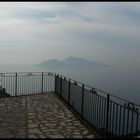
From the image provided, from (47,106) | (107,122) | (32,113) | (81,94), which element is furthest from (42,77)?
(107,122)

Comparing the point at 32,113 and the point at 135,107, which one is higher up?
the point at 135,107

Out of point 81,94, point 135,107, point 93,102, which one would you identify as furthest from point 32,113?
point 135,107

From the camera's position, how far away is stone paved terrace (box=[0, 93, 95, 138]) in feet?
A: 33.2

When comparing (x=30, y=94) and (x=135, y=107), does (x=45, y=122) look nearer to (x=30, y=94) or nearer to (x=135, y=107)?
(x=135, y=107)

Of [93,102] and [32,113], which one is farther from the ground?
[93,102]

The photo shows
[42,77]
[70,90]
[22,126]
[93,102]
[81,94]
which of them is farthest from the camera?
[42,77]

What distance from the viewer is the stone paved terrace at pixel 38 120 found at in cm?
1012

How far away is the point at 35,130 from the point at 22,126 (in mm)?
808

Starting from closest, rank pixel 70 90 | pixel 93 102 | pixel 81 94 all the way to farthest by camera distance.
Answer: pixel 93 102, pixel 81 94, pixel 70 90

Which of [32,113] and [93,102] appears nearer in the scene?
[93,102]

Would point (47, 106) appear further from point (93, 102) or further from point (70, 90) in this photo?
point (93, 102)

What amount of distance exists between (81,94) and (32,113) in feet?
8.63

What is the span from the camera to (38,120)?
1225 centimetres

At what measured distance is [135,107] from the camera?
7680 millimetres
